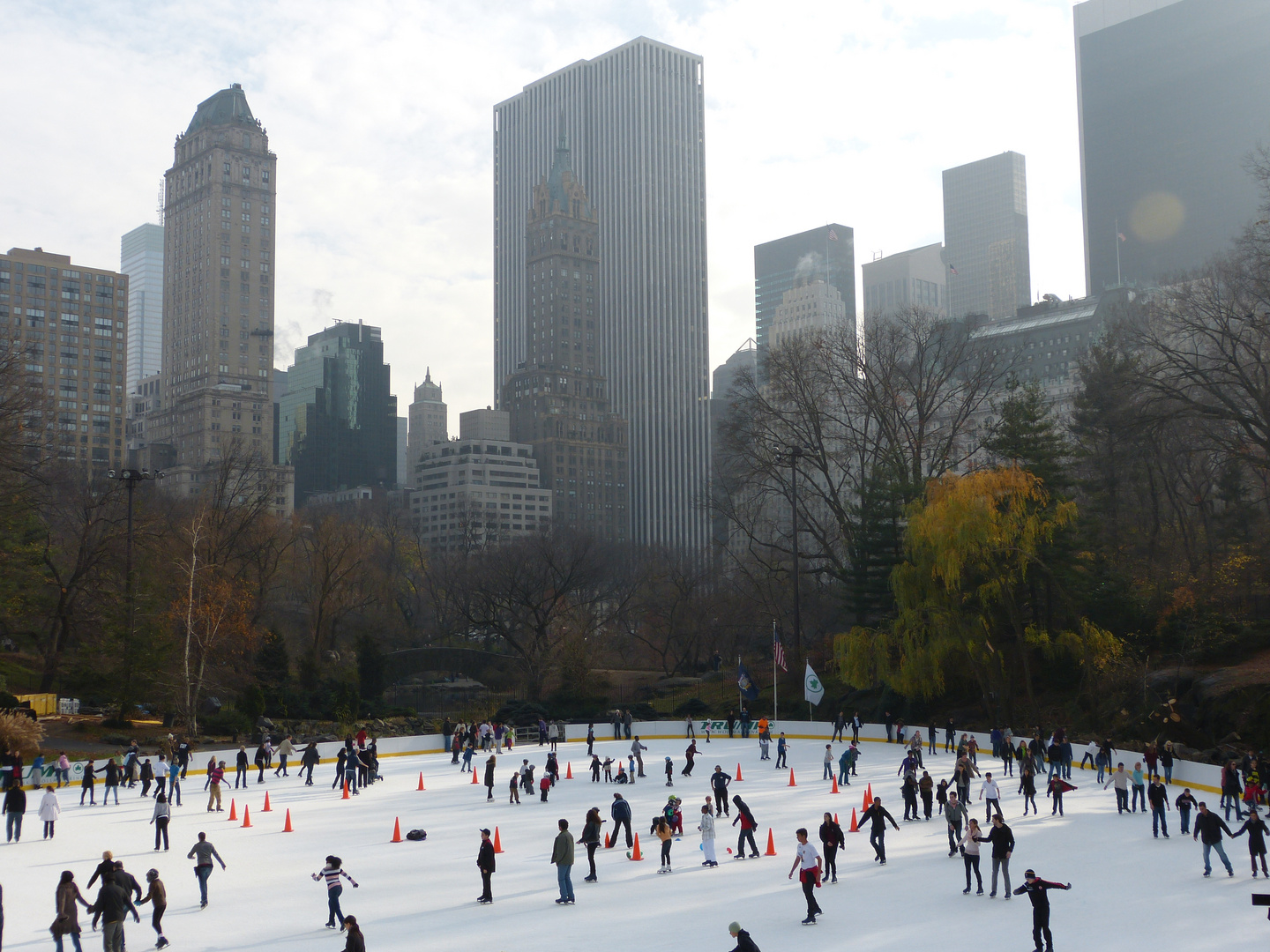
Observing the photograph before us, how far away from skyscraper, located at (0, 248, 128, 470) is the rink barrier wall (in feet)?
444

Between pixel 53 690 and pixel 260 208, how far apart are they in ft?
487

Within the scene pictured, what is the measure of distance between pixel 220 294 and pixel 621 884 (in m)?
177

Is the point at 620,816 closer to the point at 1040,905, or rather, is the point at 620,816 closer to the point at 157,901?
the point at 157,901

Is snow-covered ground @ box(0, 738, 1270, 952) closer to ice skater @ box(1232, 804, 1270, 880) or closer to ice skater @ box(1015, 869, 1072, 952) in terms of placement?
ice skater @ box(1232, 804, 1270, 880)

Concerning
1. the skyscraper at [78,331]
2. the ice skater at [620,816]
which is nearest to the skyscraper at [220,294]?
the skyscraper at [78,331]

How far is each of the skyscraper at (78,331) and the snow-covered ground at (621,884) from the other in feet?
504

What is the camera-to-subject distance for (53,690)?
4922 cm

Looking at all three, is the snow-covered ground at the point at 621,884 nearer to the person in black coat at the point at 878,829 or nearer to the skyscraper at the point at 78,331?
the person in black coat at the point at 878,829

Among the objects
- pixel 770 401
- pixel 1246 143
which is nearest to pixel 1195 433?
pixel 770 401

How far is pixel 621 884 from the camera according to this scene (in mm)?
18422

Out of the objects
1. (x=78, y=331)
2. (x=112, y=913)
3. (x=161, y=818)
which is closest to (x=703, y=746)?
(x=161, y=818)

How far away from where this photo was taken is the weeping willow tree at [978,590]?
3994 cm

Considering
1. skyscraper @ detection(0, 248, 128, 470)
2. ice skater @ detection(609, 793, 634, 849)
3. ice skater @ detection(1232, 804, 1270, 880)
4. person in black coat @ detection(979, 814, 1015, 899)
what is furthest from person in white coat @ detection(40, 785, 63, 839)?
skyscraper @ detection(0, 248, 128, 470)

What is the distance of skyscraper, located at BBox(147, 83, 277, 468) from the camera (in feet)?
583
